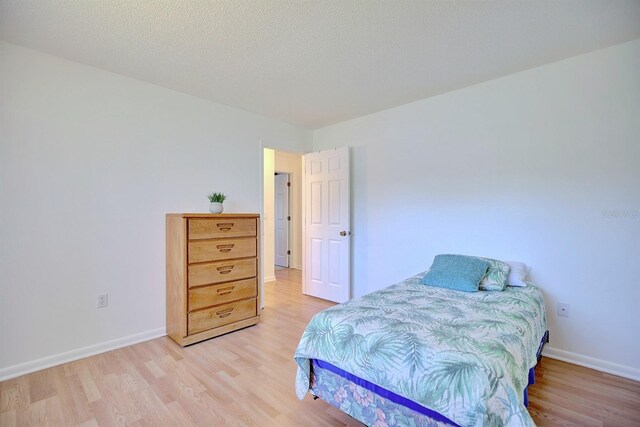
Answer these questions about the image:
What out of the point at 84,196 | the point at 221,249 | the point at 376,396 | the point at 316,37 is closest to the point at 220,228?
the point at 221,249

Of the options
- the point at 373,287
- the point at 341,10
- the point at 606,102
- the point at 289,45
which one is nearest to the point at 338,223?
the point at 373,287

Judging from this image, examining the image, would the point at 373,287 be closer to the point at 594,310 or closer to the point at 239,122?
the point at 594,310

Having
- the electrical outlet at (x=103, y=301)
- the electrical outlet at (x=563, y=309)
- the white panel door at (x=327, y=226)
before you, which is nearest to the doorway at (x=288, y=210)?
the white panel door at (x=327, y=226)

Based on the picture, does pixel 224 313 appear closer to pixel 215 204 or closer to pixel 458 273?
pixel 215 204

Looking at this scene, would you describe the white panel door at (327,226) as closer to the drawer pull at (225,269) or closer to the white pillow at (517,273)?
the drawer pull at (225,269)

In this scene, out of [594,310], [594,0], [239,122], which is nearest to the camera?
[594,0]

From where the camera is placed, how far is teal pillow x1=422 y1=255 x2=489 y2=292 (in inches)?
89.5

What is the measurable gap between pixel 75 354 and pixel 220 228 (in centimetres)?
148

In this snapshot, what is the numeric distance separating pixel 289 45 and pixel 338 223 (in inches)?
86.6

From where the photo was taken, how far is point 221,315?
280 centimetres

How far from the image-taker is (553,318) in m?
2.42

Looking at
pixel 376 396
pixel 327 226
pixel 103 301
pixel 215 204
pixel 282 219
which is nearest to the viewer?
pixel 376 396

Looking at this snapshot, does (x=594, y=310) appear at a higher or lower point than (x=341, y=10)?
lower

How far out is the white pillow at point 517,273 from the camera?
2.32 meters
